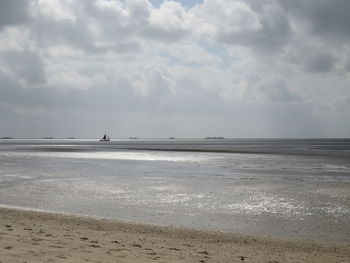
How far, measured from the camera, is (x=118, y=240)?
11000mm

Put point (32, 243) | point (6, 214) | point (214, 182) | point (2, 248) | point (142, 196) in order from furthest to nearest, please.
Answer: point (214, 182) → point (142, 196) → point (6, 214) → point (32, 243) → point (2, 248)

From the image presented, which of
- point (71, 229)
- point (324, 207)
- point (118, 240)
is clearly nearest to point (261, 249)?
point (118, 240)

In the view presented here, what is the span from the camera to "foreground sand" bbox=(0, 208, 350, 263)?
8.70 meters

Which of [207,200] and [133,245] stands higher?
[133,245]

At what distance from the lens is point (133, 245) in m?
10.4

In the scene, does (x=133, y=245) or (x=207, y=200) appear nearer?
(x=133, y=245)

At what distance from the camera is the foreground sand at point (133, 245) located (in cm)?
870

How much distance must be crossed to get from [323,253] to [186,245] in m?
3.66

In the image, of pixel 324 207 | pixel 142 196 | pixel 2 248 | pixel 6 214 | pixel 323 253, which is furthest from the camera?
pixel 142 196

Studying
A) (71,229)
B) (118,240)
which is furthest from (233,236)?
(71,229)

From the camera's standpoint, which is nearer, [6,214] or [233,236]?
[233,236]

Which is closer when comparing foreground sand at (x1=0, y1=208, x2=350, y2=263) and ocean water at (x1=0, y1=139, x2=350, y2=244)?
foreground sand at (x1=0, y1=208, x2=350, y2=263)

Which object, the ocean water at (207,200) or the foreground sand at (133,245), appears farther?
the ocean water at (207,200)

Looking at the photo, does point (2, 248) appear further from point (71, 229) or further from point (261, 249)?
point (261, 249)
